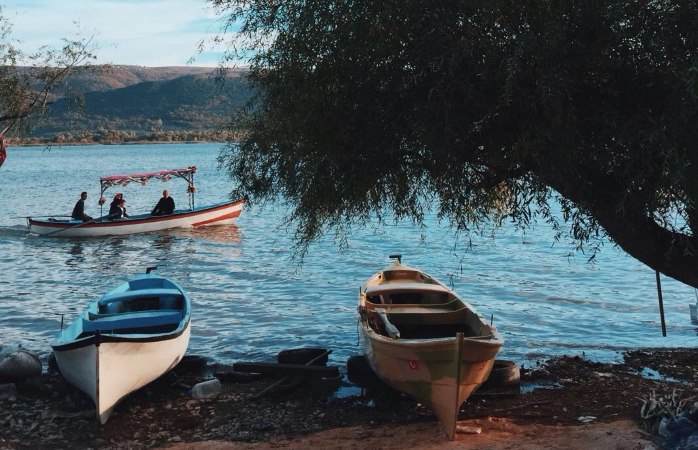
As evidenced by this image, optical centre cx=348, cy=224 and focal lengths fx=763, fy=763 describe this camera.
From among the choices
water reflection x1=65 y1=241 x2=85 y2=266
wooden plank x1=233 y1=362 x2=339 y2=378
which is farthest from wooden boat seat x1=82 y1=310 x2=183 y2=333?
water reflection x1=65 y1=241 x2=85 y2=266

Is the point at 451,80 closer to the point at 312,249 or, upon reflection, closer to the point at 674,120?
the point at 674,120

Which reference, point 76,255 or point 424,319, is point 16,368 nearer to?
point 424,319

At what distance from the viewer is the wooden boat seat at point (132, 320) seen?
39.4 feet

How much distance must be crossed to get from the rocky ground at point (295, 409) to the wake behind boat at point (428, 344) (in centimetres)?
59

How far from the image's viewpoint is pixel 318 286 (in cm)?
2197

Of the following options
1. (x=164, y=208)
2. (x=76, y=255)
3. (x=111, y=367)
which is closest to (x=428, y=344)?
(x=111, y=367)

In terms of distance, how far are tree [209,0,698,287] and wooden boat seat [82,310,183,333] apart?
4056 mm

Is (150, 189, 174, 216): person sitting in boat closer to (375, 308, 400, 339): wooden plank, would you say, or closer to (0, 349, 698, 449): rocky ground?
(0, 349, 698, 449): rocky ground

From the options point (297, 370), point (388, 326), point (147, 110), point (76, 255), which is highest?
point (147, 110)

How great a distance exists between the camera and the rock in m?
Answer: 11.8

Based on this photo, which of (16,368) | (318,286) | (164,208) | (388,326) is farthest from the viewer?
(164,208)

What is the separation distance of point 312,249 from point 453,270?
6628mm

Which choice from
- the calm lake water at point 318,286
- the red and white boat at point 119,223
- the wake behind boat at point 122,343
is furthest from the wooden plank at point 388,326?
the red and white boat at point 119,223

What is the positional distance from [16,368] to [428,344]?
6.63 meters
